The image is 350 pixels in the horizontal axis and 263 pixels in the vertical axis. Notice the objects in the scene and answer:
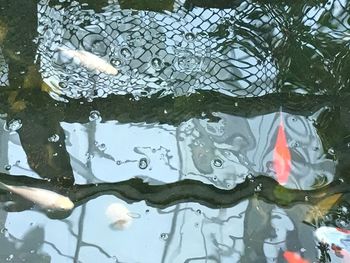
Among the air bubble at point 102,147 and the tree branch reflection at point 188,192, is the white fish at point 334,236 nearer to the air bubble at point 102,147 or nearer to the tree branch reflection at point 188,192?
the tree branch reflection at point 188,192

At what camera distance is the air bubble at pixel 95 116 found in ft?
9.39

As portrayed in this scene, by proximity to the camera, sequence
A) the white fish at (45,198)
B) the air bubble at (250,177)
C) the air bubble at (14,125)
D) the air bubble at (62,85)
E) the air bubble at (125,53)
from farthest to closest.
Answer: the air bubble at (125,53) < the air bubble at (62,85) < the air bubble at (14,125) < the air bubble at (250,177) < the white fish at (45,198)

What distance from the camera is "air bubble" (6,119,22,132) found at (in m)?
2.83

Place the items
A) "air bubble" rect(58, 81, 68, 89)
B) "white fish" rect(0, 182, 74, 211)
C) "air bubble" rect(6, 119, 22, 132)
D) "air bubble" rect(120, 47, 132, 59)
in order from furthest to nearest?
1. "air bubble" rect(120, 47, 132, 59)
2. "air bubble" rect(58, 81, 68, 89)
3. "air bubble" rect(6, 119, 22, 132)
4. "white fish" rect(0, 182, 74, 211)

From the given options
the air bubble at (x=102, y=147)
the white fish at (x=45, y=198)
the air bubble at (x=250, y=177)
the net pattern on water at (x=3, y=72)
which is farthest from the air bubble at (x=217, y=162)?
the net pattern on water at (x=3, y=72)

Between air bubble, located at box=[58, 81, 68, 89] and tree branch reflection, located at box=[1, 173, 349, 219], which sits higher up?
air bubble, located at box=[58, 81, 68, 89]

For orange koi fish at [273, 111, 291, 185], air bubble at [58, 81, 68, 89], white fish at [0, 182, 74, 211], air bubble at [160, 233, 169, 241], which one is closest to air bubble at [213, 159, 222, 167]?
orange koi fish at [273, 111, 291, 185]

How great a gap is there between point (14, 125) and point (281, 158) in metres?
1.20

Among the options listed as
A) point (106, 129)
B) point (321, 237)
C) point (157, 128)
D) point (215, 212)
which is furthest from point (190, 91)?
point (321, 237)

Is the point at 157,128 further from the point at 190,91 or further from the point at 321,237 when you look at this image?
the point at 321,237

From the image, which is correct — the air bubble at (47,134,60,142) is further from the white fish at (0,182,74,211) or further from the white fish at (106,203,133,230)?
the white fish at (106,203,133,230)

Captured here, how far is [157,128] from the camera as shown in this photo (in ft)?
9.33

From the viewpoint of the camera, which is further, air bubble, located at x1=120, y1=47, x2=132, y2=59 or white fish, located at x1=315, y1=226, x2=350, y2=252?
air bubble, located at x1=120, y1=47, x2=132, y2=59

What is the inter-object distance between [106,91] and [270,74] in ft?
2.60
